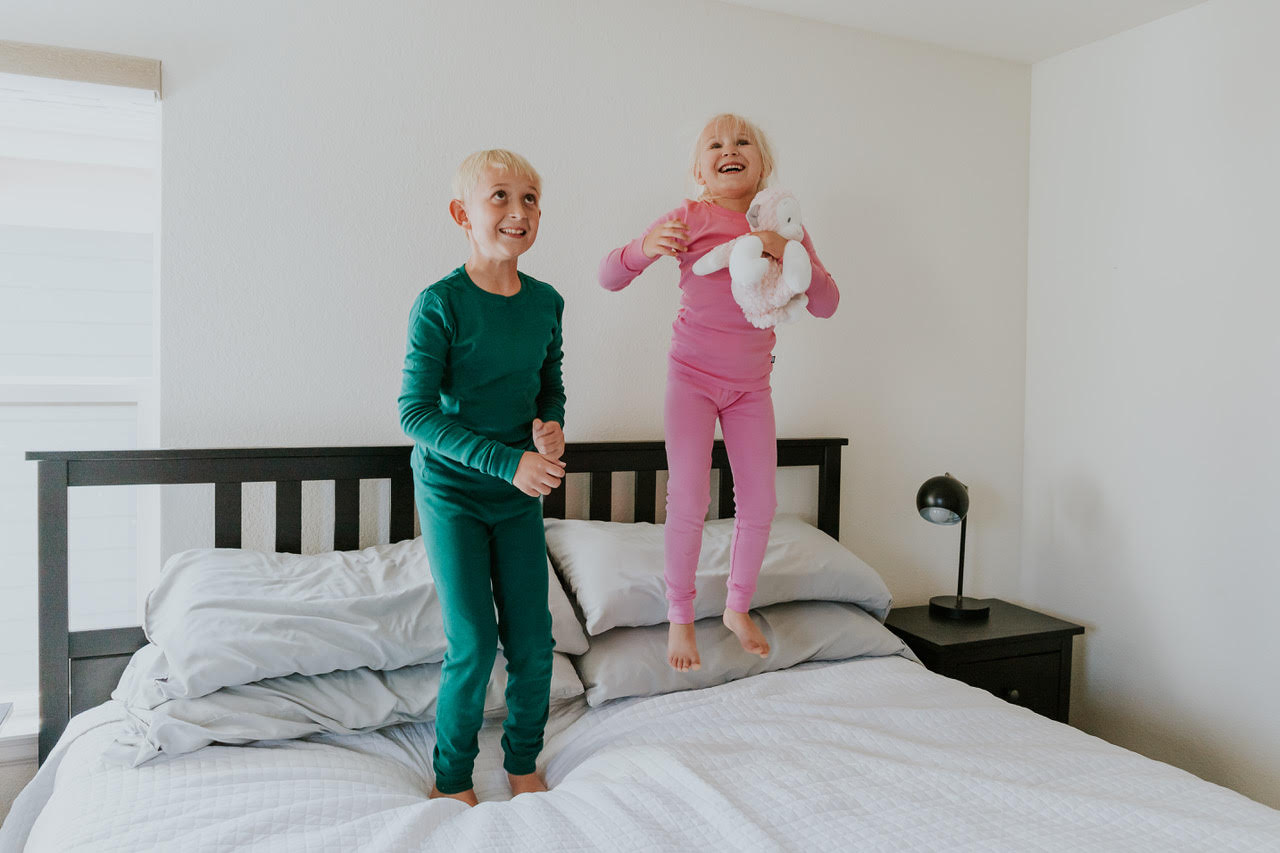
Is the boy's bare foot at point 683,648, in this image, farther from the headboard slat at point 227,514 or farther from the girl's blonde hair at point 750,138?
the headboard slat at point 227,514

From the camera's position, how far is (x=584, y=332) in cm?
236

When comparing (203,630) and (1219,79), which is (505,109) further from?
(1219,79)

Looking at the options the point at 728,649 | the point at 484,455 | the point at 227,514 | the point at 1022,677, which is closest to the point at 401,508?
the point at 227,514

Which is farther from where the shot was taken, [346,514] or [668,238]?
[346,514]

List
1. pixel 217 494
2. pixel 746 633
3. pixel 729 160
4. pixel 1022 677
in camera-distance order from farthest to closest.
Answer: pixel 1022 677 < pixel 217 494 < pixel 746 633 < pixel 729 160

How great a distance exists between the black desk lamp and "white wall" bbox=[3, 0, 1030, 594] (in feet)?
0.69

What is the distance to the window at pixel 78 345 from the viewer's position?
6.72 ft

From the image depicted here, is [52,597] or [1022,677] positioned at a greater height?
[52,597]

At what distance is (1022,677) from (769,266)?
1568 mm

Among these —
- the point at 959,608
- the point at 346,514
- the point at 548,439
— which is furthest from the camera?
the point at 959,608

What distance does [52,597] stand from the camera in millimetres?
1795

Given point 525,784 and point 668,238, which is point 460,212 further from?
point 525,784

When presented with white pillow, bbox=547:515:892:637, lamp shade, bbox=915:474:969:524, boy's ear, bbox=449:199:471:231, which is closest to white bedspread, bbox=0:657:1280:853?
white pillow, bbox=547:515:892:637

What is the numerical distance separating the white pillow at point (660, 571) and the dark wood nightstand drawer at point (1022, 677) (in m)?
0.36
